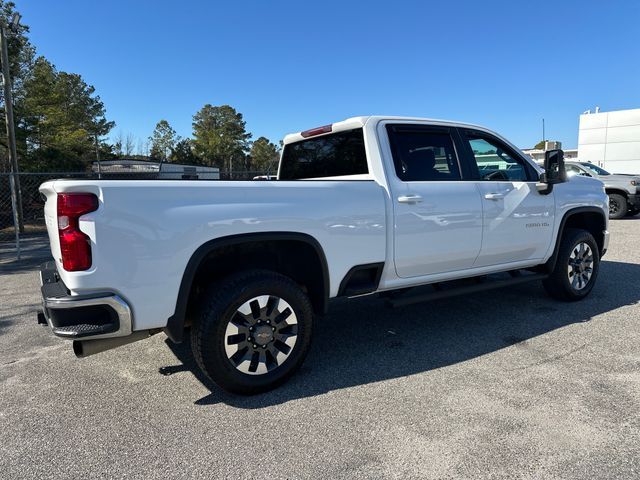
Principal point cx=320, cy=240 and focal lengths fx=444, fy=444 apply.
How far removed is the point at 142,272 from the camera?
8.76ft

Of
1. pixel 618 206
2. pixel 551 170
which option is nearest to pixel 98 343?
pixel 551 170

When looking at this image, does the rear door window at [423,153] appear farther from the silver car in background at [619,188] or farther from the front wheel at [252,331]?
the silver car in background at [619,188]

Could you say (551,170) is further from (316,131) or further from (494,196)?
(316,131)

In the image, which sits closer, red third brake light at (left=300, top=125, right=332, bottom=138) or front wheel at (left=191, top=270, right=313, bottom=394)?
front wheel at (left=191, top=270, right=313, bottom=394)

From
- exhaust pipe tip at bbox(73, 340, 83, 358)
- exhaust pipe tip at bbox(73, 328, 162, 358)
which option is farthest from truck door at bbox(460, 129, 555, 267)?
exhaust pipe tip at bbox(73, 340, 83, 358)

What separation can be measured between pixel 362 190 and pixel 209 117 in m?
72.1

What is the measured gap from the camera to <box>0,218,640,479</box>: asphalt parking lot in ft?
7.80

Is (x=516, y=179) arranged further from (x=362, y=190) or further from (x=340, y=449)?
(x=340, y=449)

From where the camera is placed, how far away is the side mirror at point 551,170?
454 cm

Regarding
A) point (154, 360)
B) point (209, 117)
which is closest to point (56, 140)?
point (154, 360)

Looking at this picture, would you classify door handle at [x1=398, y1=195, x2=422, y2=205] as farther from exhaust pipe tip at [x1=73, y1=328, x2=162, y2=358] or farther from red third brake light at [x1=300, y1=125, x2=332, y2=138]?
exhaust pipe tip at [x1=73, y1=328, x2=162, y2=358]

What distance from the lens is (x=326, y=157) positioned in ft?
14.5

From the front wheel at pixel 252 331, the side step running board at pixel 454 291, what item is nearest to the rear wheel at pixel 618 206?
the side step running board at pixel 454 291

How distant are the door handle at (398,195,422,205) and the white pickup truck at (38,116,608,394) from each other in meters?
0.02
